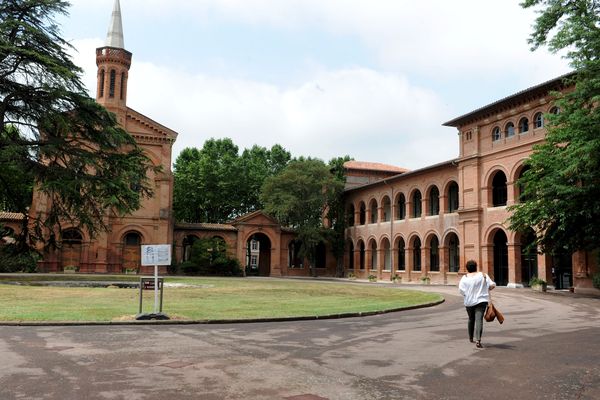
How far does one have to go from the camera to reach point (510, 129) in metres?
32.9

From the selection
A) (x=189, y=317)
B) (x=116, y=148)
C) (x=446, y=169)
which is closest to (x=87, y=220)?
(x=116, y=148)

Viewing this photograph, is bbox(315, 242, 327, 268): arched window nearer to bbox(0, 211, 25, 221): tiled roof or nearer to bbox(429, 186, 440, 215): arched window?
bbox(429, 186, 440, 215): arched window

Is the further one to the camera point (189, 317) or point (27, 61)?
point (27, 61)

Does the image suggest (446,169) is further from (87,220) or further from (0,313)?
(0,313)

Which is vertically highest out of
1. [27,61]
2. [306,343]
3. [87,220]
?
[27,61]

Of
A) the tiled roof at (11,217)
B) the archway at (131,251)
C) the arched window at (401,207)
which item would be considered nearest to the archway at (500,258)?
the arched window at (401,207)

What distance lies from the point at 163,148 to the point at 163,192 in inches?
153

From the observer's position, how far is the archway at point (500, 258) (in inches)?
1326

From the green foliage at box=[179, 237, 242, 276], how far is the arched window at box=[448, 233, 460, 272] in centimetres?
1964

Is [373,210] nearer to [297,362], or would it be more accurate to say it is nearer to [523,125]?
[523,125]

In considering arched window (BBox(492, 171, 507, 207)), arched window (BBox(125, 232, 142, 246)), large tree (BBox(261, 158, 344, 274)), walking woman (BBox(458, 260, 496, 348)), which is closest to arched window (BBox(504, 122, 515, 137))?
arched window (BBox(492, 171, 507, 207))

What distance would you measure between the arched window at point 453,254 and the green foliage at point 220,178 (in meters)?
24.6

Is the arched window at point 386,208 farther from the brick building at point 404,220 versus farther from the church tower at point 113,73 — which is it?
the church tower at point 113,73

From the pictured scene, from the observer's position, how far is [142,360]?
24.4 feet
